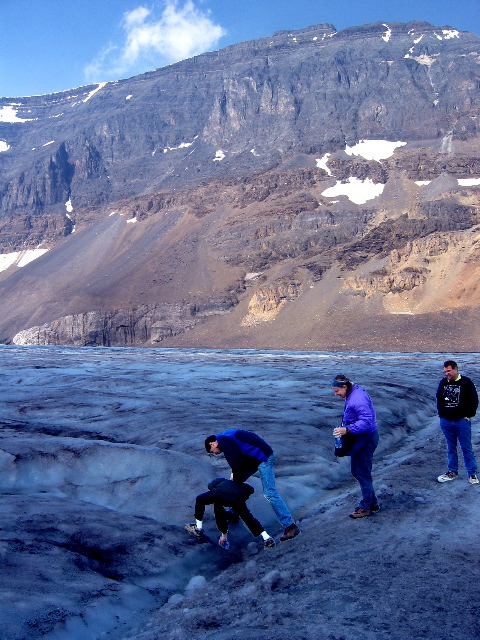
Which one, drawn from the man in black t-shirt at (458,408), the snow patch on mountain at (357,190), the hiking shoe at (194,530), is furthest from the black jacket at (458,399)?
the snow patch on mountain at (357,190)

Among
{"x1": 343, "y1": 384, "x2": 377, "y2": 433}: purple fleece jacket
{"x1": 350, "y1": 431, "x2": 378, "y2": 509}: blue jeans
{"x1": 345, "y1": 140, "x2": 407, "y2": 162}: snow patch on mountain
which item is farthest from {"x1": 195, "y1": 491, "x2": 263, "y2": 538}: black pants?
{"x1": 345, "y1": 140, "x2": 407, "y2": 162}: snow patch on mountain

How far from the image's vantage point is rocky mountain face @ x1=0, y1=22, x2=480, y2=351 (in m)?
70.3

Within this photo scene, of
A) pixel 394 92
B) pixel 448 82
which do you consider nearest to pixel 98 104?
pixel 394 92

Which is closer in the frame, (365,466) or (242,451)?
(242,451)

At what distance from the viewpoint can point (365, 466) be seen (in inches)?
270

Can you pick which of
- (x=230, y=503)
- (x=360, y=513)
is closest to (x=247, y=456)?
(x=230, y=503)

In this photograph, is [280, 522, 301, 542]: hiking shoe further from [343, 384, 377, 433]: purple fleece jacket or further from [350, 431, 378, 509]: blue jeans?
[343, 384, 377, 433]: purple fleece jacket

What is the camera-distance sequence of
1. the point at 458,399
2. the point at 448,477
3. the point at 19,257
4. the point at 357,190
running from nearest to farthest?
1. the point at 458,399
2. the point at 448,477
3. the point at 357,190
4. the point at 19,257

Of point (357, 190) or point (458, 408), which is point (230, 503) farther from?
point (357, 190)

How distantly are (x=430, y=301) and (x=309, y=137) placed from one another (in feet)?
226

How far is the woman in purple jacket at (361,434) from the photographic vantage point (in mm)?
6797

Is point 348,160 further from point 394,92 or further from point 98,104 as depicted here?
point 98,104

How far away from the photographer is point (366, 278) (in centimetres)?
7225

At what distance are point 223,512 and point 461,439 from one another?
11.5ft
